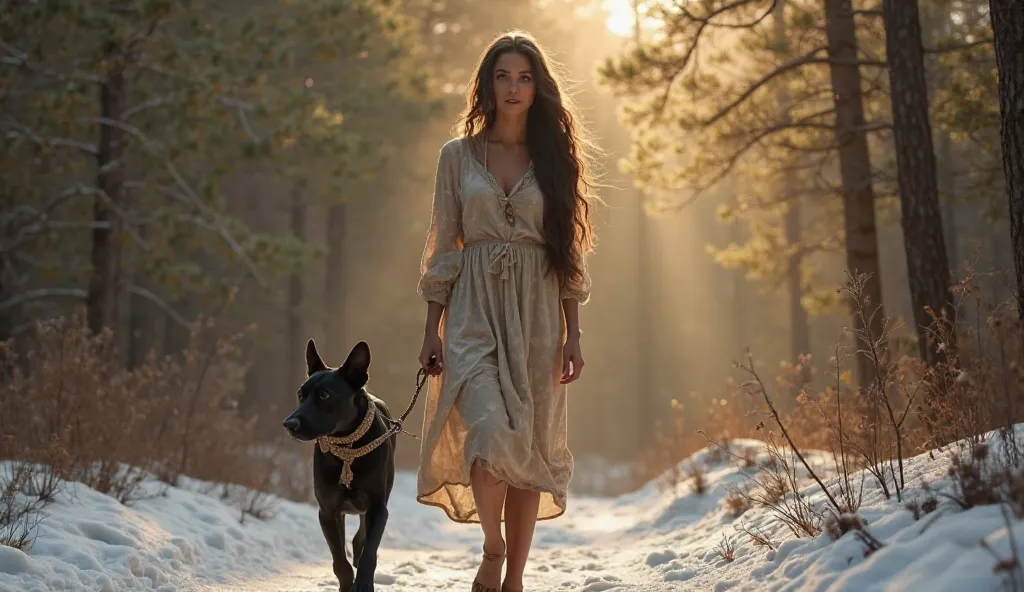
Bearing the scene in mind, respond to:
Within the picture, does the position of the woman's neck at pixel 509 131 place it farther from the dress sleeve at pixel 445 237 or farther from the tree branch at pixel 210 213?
the tree branch at pixel 210 213

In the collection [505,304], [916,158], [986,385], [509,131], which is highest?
[916,158]

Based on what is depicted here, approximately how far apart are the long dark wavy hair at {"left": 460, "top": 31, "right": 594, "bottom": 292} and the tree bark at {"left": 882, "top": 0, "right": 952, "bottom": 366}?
3420 millimetres

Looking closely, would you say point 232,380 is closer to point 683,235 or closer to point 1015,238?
point 1015,238

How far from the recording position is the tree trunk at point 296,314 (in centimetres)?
2227

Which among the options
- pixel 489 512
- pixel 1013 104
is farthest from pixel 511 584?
pixel 1013 104

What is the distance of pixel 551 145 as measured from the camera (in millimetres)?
4406

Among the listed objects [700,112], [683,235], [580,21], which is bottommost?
[700,112]

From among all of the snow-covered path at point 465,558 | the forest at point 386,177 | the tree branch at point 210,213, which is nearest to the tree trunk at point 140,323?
the forest at point 386,177

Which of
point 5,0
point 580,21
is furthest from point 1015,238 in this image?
point 580,21

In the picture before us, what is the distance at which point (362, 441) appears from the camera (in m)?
4.37

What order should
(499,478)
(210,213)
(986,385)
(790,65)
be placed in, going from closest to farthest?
(986,385) < (499,478) < (790,65) < (210,213)

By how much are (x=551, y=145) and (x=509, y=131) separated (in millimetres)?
211

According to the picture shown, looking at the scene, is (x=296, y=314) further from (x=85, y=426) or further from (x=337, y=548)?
(x=337, y=548)

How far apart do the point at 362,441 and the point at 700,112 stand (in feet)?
23.2
